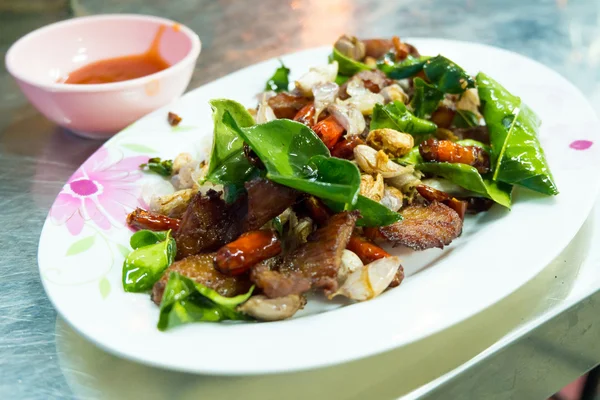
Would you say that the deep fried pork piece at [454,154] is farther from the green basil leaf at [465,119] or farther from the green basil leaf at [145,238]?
the green basil leaf at [145,238]

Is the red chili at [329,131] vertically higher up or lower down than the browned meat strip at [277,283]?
higher up

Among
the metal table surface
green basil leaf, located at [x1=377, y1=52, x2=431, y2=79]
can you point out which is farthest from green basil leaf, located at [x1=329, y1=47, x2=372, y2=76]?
the metal table surface

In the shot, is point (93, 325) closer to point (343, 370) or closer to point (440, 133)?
point (343, 370)

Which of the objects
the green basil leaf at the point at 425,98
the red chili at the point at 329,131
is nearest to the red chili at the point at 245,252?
the red chili at the point at 329,131

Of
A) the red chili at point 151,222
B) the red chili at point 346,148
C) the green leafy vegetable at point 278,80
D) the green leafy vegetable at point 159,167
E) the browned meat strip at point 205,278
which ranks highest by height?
the red chili at point 346,148

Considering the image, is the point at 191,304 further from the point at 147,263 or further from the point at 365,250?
the point at 365,250

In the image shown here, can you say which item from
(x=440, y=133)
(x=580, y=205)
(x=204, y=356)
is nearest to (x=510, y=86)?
(x=440, y=133)

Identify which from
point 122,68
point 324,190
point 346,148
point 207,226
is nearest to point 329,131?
point 346,148
